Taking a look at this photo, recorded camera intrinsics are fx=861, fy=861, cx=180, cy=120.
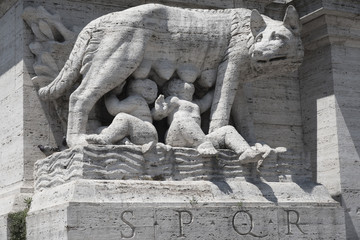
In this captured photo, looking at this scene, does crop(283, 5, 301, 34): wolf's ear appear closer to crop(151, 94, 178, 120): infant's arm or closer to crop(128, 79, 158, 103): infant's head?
crop(151, 94, 178, 120): infant's arm

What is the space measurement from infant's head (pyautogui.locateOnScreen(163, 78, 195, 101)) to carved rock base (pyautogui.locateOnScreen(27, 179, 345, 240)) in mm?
1401

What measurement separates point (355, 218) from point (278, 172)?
8.39 feet

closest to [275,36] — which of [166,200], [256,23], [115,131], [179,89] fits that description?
[256,23]

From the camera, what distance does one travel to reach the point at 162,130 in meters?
11.9

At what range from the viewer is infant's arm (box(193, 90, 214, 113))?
1195 centimetres

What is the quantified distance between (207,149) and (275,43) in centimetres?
173

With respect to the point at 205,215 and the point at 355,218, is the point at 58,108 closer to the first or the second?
the point at 205,215

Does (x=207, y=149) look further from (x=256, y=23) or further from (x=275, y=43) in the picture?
(x=256, y=23)

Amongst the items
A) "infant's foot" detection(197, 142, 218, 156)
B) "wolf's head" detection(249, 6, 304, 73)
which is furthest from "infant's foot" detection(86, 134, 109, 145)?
"wolf's head" detection(249, 6, 304, 73)

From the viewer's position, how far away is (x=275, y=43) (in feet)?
37.5

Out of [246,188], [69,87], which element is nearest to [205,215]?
[246,188]

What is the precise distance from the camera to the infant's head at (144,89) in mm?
11477

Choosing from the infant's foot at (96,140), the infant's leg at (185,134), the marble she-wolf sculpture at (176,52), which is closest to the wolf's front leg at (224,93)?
the marble she-wolf sculpture at (176,52)

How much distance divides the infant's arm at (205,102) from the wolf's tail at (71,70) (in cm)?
170
